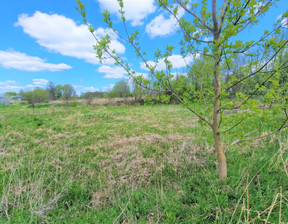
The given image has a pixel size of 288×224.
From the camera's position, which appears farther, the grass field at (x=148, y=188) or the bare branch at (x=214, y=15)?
the bare branch at (x=214, y=15)

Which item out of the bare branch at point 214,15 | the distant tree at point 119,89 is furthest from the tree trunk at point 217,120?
the distant tree at point 119,89

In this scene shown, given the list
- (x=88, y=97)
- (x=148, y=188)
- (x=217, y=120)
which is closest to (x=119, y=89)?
(x=88, y=97)

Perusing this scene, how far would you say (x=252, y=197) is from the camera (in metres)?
1.96

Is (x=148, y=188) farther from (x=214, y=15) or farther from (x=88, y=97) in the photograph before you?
(x=88, y=97)

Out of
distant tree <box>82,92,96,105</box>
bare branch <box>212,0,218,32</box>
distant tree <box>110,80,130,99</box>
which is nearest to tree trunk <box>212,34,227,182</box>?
bare branch <box>212,0,218,32</box>

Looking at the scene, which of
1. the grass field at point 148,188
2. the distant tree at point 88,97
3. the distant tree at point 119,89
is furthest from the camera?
the distant tree at point 119,89

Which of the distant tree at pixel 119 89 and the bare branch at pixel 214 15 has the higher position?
the distant tree at pixel 119 89

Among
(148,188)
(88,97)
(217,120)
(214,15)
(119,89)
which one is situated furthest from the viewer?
(119,89)

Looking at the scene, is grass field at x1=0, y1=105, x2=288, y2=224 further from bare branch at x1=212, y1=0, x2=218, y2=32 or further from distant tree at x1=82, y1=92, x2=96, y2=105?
distant tree at x1=82, y1=92, x2=96, y2=105

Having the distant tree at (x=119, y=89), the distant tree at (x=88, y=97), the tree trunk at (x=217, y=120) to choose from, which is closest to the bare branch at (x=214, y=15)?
the tree trunk at (x=217, y=120)

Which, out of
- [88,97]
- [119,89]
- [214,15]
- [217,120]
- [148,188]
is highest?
[119,89]

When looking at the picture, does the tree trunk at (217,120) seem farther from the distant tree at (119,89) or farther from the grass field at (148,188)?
the distant tree at (119,89)

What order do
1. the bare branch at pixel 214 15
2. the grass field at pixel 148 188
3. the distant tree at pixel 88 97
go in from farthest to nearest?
the distant tree at pixel 88 97 < the bare branch at pixel 214 15 < the grass field at pixel 148 188

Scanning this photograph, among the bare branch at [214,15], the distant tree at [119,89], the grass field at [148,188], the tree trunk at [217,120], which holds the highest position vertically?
the distant tree at [119,89]
